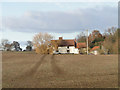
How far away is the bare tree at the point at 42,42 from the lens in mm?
44062

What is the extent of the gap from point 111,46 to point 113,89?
40.7 m

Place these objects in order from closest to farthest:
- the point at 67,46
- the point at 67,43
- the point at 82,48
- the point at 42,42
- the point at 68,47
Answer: the point at 42,42 → the point at 82,48 → the point at 67,46 → the point at 68,47 → the point at 67,43

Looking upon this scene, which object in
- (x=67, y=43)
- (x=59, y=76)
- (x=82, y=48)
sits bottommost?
(x=59, y=76)

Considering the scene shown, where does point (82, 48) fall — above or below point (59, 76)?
above

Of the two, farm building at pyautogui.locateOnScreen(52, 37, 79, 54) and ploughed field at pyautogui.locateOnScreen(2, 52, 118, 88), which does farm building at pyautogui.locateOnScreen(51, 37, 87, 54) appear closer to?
farm building at pyautogui.locateOnScreen(52, 37, 79, 54)

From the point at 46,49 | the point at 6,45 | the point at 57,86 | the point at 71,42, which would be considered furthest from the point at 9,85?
the point at 71,42

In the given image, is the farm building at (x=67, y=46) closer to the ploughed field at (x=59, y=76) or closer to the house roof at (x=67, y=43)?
the house roof at (x=67, y=43)

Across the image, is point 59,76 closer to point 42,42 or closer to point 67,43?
point 42,42

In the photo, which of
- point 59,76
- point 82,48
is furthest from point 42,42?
point 59,76

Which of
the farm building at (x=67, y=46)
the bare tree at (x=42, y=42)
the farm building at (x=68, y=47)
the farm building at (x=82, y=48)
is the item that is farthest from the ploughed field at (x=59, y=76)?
the farm building at (x=67, y=46)

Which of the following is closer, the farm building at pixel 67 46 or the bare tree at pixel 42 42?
the bare tree at pixel 42 42

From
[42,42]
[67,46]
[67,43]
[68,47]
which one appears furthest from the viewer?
[67,43]

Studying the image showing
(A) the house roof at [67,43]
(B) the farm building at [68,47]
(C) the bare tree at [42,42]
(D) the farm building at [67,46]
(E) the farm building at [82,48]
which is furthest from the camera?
(A) the house roof at [67,43]

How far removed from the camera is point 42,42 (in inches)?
1781
